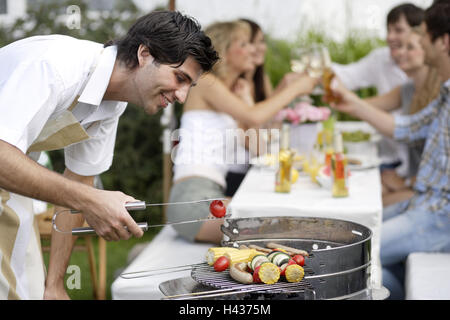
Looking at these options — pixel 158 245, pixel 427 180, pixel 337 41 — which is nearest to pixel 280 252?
pixel 158 245

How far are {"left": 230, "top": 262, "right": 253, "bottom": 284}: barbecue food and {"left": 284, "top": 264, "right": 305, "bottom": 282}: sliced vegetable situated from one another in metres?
0.09

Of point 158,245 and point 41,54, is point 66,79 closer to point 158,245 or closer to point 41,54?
point 41,54

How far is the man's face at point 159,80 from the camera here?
5.74 ft

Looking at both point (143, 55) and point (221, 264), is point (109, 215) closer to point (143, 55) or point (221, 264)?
point (221, 264)

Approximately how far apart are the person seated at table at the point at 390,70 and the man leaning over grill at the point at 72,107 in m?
2.68

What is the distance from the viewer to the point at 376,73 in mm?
4707

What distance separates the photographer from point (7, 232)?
1.84 meters

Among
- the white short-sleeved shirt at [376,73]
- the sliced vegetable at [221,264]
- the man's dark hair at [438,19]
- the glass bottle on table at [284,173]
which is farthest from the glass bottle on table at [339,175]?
the white short-sleeved shirt at [376,73]

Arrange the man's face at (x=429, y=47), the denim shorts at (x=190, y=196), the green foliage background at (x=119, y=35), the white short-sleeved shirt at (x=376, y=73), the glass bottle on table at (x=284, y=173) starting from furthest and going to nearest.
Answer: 1. the green foliage background at (x=119, y=35)
2. the white short-sleeved shirt at (x=376, y=73)
3. the man's face at (x=429, y=47)
4. the denim shorts at (x=190, y=196)
5. the glass bottle on table at (x=284, y=173)

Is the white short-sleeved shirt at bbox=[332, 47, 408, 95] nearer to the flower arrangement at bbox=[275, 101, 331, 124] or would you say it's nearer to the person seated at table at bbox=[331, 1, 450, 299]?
the flower arrangement at bbox=[275, 101, 331, 124]

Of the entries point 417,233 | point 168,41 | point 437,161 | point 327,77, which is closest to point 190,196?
point 327,77

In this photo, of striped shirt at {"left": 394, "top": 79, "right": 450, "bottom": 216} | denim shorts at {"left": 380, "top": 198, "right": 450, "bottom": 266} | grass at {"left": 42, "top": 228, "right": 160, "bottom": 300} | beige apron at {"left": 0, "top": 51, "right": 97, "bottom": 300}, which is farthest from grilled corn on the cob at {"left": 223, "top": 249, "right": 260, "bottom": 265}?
grass at {"left": 42, "top": 228, "right": 160, "bottom": 300}

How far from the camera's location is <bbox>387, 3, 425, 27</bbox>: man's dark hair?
4195 mm

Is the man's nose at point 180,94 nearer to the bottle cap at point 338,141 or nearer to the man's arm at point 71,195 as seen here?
the man's arm at point 71,195
